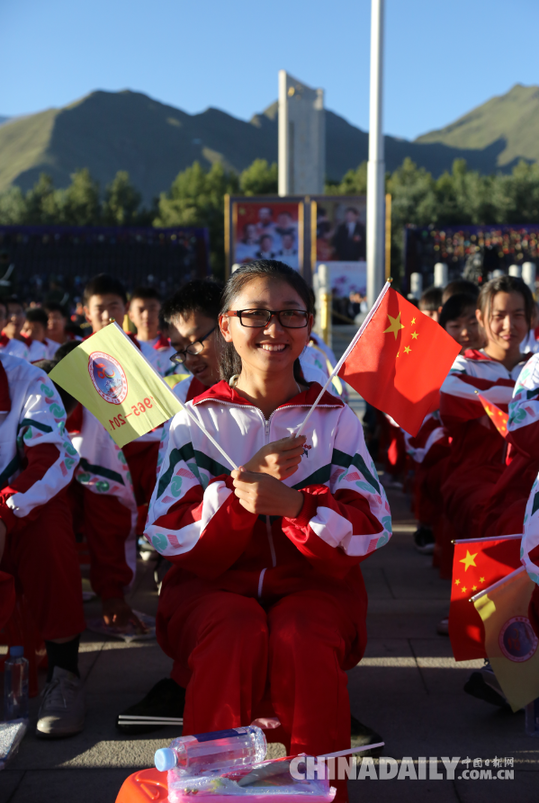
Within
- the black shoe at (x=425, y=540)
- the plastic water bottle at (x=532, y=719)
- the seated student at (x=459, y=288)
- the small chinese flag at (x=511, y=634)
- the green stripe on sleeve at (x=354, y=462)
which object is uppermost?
the seated student at (x=459, y=288)

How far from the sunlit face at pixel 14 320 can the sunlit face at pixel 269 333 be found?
490cm

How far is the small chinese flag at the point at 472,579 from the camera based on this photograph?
218 cm

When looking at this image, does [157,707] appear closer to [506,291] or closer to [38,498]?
[38,498]

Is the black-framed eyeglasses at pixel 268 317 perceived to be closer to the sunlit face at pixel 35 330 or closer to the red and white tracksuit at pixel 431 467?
the red and white tracksuit at pixel 431 467

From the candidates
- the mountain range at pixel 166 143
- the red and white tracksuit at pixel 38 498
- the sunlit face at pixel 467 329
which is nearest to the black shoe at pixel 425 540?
the sunlit face at pixel 467 329

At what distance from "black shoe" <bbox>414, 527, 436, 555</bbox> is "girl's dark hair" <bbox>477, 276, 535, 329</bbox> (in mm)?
1419

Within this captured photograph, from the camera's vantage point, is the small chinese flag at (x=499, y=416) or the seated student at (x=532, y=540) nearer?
the seated student at (x=532, y=540)

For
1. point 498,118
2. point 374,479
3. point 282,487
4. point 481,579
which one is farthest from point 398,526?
point 498,118

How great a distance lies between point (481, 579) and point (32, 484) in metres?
1.37

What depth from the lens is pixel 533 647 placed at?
2.16 meters

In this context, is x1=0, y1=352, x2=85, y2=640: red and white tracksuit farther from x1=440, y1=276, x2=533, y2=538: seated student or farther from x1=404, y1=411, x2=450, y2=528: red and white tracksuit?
x1=404, y1=411, x2=450, y2=528: red and white tracksuit

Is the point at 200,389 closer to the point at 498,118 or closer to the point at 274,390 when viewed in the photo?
the point at 274,390

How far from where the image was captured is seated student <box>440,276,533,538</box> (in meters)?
3.13

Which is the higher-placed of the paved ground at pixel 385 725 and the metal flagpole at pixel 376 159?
the metal flagpole at pixel 376 159
